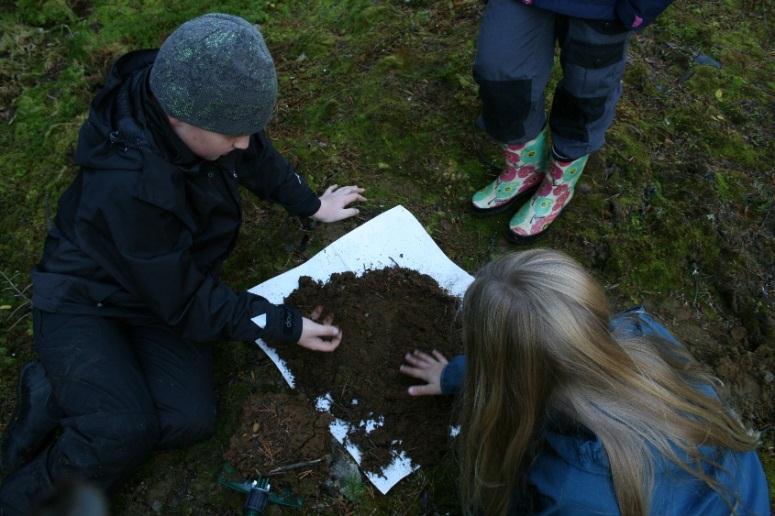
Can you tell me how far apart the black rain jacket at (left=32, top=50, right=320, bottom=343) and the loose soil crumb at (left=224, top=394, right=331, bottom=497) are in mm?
312

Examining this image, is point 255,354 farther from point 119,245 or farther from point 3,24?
point 3,24

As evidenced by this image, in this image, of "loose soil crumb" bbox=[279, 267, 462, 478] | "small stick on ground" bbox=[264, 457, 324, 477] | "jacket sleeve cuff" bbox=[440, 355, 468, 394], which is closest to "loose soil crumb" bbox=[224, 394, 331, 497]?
"small stick on ground" bbox=[264, 457, 324, 477]

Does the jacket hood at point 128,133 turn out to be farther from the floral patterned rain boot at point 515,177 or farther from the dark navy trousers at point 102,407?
the floral patterned rain boot at point 515,177

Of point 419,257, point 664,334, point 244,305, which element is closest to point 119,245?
point 244,305

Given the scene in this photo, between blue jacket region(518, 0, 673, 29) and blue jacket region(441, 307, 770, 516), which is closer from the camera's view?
blue jacket region(441, 307, 770, 516)

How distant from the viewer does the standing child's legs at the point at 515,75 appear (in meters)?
2.52

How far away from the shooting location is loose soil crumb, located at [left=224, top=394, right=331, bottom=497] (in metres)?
2.34

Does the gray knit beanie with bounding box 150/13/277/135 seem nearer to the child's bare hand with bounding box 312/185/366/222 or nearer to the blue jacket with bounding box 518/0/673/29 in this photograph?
the child's bare hand with bounding box 312/185/366/222

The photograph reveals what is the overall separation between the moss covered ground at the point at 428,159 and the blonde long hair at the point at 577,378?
2.74ft

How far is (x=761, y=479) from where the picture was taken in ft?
6.39

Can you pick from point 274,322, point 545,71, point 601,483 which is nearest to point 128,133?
point 274,322

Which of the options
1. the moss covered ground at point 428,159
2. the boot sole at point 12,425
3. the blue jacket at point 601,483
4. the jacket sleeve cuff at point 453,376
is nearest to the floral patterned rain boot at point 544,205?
the moss covered ground at point 428,159

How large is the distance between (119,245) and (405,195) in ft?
5.41

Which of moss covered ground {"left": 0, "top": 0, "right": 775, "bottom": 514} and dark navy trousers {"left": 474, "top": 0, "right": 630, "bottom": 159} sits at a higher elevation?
dark navy trousers {"left": 474, "top": 0, "right": 630, "bottom": 159}
